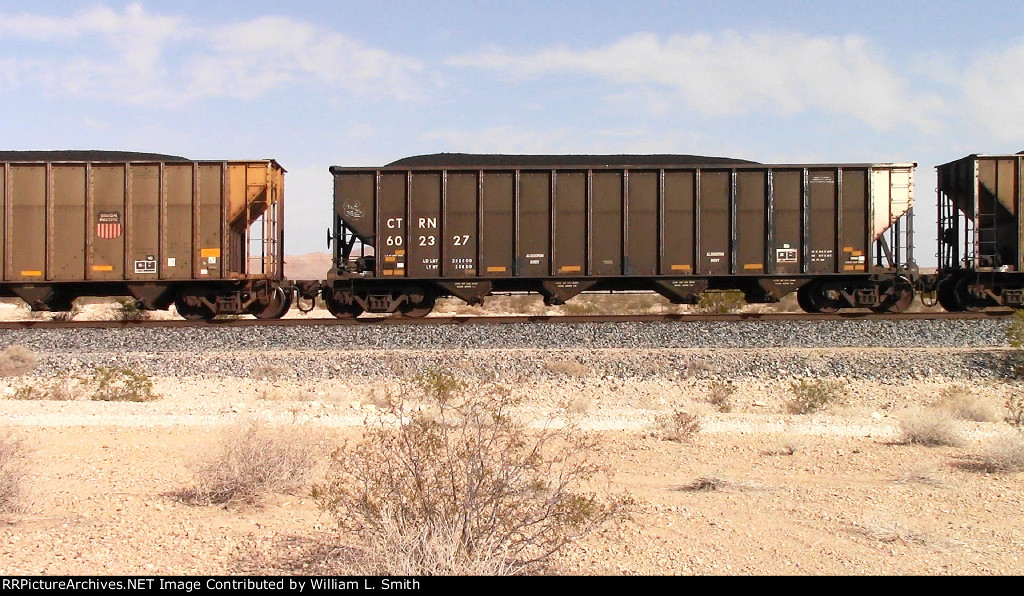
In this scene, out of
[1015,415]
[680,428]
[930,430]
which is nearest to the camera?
[930,430]

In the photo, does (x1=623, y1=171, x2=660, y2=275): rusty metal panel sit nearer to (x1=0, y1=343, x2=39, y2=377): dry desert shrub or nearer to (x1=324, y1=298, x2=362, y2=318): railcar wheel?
(x1=324, y1=298, x2=362, y2=318): railcar wheel

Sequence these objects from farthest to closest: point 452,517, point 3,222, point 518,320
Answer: point 3,222, point 518,320, point 452,517

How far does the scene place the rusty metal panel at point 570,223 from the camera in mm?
17797

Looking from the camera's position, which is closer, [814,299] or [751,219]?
[751,219]

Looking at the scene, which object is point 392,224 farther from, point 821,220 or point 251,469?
point 251,469

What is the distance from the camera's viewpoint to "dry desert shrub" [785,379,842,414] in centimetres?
1052

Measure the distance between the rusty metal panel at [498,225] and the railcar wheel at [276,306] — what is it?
4357 millimetres

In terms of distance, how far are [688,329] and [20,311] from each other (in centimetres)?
3199

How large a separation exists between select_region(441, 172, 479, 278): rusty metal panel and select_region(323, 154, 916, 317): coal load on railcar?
0.02 meters

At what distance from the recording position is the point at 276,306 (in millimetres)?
18188

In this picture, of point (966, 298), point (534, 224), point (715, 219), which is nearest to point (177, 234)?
point (534, 224)

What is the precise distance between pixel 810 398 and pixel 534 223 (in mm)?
8437

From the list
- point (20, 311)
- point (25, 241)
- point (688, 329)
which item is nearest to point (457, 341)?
point (688, 329)
